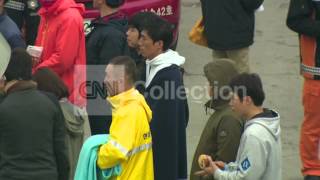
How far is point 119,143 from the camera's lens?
5414mm

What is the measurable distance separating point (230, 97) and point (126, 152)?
2.46 ft

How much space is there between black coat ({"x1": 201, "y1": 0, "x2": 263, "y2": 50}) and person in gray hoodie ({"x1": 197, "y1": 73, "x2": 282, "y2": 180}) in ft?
9.48

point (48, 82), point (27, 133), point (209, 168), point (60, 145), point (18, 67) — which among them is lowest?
point (209, 168)

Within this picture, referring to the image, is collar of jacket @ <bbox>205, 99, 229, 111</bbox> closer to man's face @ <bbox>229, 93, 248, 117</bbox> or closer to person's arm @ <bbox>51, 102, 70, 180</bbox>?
man's face @ <bbox>229, 93, 248, 117</bbox>

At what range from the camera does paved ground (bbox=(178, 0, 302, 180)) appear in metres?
8.61

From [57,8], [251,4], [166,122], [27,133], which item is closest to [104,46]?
[57,8]

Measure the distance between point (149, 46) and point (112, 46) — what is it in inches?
30.5

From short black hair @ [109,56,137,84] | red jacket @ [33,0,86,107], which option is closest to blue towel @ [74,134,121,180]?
short black hair @ [109,56,137,84]

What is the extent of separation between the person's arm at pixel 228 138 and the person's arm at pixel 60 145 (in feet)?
3.31

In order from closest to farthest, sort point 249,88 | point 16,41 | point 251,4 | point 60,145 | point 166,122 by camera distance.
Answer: point 249,88, point 60,145, point 166,122, point 16,41, point 251,4

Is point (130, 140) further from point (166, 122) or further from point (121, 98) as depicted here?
point (166, 122)

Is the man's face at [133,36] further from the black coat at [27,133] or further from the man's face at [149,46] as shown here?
the black coat at [27,133]

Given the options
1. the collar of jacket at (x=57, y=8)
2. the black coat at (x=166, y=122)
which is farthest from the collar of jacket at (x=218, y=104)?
the collar of jacket at (x=57, y=8)

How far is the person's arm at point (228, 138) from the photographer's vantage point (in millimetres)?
5648
